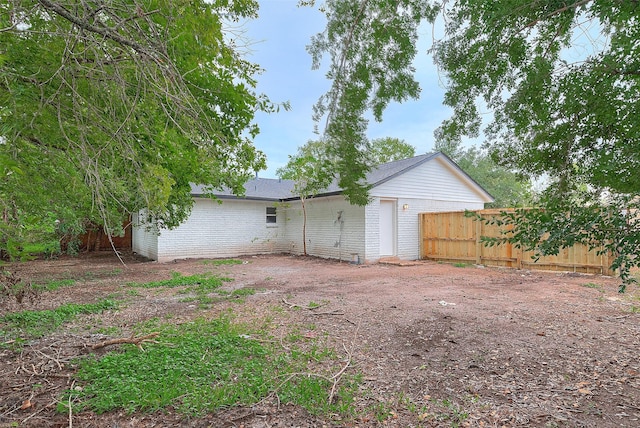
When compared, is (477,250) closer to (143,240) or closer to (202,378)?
(202,378)

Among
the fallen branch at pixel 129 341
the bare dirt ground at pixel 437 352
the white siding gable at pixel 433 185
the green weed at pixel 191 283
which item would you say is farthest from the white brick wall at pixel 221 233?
the fallen branch at pixel 129 341

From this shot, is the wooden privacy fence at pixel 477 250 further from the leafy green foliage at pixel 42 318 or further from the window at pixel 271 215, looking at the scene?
the leafy green foliage at pixel 42 318

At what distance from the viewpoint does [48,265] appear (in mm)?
10891

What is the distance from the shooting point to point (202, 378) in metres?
2.83

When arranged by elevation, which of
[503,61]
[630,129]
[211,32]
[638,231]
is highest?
[211,32]

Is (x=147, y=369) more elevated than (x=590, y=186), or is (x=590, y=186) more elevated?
(x=590, y=186)

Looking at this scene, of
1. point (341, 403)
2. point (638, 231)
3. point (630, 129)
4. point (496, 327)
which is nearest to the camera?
point (638, 231)

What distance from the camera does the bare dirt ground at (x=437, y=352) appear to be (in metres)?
2.35

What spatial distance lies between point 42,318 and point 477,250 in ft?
35.0

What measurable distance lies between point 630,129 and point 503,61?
118cm

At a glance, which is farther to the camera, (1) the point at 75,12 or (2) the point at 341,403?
(2) the point at 341,403

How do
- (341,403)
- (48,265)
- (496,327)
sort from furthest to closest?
(48,265) < (496,327) < (341,403)

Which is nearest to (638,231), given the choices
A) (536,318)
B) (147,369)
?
(536,318)

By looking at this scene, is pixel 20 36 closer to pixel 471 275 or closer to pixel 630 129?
pixel 630 129
